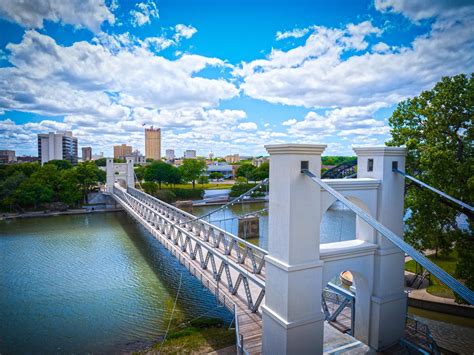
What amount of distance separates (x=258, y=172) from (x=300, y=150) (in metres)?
38.7

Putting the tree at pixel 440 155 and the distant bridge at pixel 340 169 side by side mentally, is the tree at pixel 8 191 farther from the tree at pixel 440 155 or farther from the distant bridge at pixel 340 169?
the tree at pixel 440 155

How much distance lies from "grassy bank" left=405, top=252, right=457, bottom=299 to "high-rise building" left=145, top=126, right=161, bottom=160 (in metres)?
120

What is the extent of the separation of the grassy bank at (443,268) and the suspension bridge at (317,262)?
4365 millimetres

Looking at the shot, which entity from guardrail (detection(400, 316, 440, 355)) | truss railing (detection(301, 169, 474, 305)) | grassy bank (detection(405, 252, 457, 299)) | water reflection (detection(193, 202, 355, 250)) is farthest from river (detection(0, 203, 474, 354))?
truss railing (detection(301, 169, 474, 305))

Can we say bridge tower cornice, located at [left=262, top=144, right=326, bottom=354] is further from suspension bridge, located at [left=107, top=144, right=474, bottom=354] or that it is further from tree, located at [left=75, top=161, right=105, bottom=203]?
tree, located at [left=75, top=161, right=105, bottom=203]

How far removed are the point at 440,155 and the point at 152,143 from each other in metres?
126

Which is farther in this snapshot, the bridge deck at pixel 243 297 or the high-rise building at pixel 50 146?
the high-rise building at pixel 50 146

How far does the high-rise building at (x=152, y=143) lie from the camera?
4926 inches

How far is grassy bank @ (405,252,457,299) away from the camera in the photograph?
9.54 meters

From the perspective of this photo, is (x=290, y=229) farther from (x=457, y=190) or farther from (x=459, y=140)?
(x=459, y=140)

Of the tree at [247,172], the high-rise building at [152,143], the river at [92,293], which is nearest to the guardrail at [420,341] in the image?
the river at [92,293]

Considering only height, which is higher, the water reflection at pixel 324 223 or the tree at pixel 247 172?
the tree at pixel 247 172

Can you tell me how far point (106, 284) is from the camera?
11.8 m

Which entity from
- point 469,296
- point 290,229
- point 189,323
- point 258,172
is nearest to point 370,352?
point 290,229
